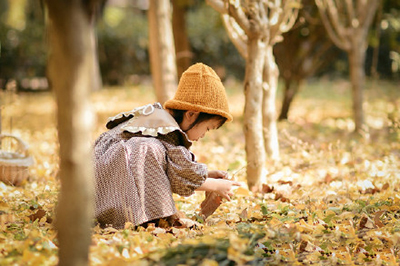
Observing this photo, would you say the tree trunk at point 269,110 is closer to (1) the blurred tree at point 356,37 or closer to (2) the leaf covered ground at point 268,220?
(2) the leaf covered ground at point 268,220

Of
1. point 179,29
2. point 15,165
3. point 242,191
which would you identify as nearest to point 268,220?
point 242,191

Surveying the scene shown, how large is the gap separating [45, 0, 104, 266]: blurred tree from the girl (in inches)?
38.5

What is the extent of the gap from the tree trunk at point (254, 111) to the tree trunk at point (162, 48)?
1989 millimetres

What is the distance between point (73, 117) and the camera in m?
1.59

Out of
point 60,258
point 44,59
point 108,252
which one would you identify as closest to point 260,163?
point 108,252

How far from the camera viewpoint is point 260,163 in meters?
3.79

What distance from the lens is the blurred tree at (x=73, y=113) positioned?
1563mm

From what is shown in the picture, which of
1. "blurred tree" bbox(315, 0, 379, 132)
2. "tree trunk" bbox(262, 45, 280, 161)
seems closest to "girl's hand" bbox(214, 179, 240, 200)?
"tree trunk" bbox(262, 45, 280, 161)

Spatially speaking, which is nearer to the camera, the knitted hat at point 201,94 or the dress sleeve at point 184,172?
the dress sleeve at point 184,172

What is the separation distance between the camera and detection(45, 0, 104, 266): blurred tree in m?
1.56

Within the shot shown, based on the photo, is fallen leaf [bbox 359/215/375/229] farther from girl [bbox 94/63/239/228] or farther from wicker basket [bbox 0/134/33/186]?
wicker basket [bbox 0/134/33/186]

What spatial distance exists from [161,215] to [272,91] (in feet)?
8.19

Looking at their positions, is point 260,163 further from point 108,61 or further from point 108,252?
point 108,61

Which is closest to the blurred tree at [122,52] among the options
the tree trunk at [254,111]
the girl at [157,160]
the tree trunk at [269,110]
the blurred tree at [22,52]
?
the blurred tree at [22,52]
